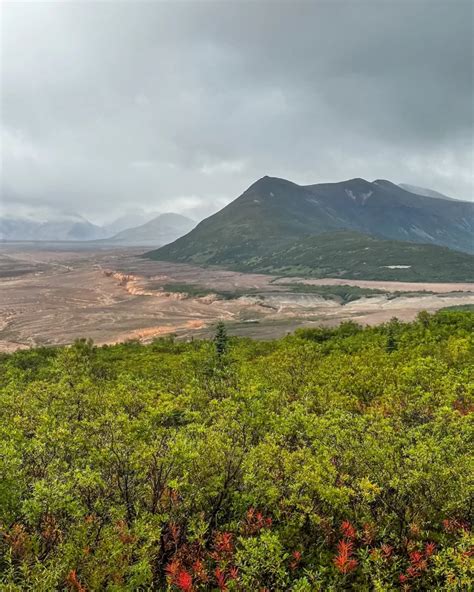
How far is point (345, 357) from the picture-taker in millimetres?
43969

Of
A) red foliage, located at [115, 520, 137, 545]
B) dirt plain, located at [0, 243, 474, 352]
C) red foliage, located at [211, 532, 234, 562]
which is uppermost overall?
red foliage, located at [115, 520, 137, 545]

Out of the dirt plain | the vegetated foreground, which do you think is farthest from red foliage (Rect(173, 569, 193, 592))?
the dirt plain

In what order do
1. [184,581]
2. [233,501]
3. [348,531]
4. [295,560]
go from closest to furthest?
[184,581]
[295,560]
[348,531]
[233,501]

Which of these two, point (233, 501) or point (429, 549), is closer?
point (429, 549)

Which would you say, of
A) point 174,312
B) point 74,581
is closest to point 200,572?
point 74,581

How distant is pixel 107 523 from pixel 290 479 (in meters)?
7.74

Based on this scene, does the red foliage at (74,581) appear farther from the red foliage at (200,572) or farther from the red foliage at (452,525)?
the red foliage at (452,525)

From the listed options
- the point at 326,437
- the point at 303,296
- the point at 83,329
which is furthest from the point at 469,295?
the point at 326,437

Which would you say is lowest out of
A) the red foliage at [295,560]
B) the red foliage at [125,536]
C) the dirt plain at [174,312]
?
the dirt plain at [174,312]

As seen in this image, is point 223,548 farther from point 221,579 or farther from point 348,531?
point 348,531

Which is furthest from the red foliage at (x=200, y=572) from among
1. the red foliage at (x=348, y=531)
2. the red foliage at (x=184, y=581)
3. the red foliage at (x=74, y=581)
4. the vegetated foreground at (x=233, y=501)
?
the red foliage at (x=348, y=531)

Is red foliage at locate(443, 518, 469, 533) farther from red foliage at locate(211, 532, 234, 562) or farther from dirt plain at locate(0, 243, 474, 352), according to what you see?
dirt plain at locate(0, 243, 474, 352)

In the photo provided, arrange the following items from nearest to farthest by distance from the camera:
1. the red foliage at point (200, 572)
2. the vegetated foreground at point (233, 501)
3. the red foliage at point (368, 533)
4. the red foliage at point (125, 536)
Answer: the vegetated foreground at point (233, 501) < the red foliage at point (125, 536) < the red foliage at point (200, 572) < the red foliage at point (368, 533)

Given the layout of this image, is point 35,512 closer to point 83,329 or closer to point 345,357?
point 345,357
